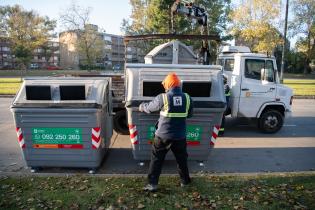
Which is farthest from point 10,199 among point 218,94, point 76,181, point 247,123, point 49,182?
point 247,123

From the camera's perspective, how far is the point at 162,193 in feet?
15.3

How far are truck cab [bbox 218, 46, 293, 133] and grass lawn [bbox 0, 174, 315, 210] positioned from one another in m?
3.61

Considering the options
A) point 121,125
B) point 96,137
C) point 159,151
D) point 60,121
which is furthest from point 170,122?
point 121,125

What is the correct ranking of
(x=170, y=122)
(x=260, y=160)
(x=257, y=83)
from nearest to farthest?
(x=170, y=122), (x=260, y=160), (x=257, y=83)

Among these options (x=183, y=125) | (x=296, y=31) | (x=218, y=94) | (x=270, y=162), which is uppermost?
(x=296, y=31)

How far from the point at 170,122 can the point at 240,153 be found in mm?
3190

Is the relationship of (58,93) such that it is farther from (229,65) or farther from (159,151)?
(229,65)

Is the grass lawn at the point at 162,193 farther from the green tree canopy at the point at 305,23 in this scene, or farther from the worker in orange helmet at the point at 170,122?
the green tree canopy at the point at 305,23

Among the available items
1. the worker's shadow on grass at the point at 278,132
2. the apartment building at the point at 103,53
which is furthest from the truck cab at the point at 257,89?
the apartment building at the point at 103,53

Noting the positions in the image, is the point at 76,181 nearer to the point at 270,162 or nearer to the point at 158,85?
the point at 158,85

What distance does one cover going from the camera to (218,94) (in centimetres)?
560

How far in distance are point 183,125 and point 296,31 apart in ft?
148

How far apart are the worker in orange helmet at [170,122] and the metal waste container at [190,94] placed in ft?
2.33

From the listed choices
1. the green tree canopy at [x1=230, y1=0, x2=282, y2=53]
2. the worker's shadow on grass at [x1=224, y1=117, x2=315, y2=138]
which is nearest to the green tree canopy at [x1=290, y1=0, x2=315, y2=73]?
the green tree canopy at [x1=230, y1=0, x2=282, y2=53]
